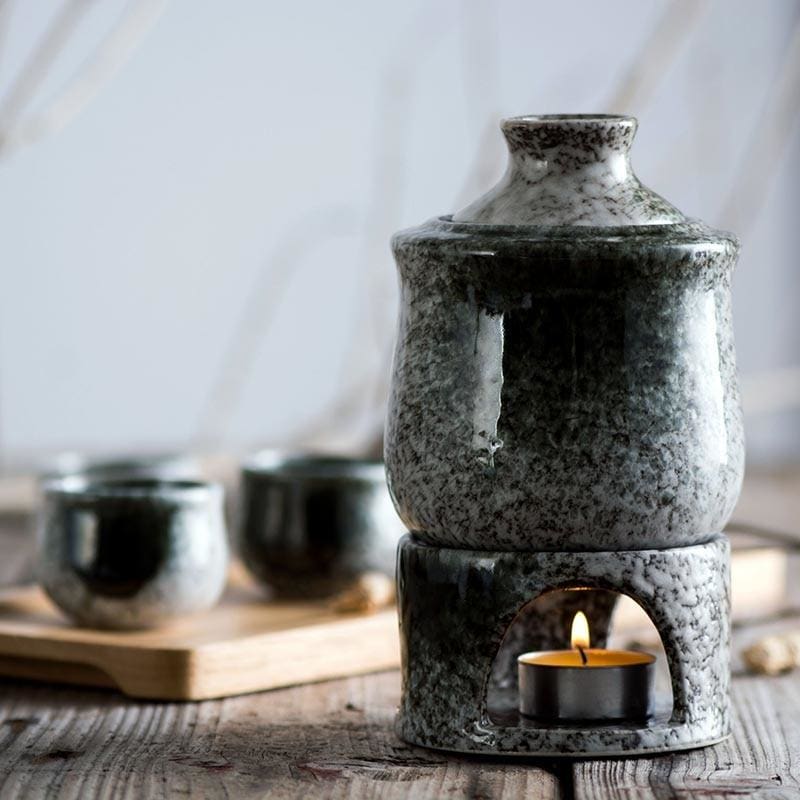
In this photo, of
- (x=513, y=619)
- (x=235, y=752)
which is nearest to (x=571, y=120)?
(x=513, y=619)

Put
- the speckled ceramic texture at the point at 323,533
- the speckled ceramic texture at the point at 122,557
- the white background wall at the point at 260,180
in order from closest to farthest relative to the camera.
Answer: the speckled ceramic texture at the point at 122,557
the speckled ceramic texture at the point at 323,533
the white background wall at the point at 260,180

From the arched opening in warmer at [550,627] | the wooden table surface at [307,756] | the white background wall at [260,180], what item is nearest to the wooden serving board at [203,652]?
the wooden table surface at [307,756]

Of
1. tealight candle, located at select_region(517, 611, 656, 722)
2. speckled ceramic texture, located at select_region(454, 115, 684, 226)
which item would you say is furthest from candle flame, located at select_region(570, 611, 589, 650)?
speckled ceramic texture, located at select_region(454, 115, 684, 226)

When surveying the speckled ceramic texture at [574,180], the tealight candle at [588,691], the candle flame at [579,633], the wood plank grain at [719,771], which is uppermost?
the speckled ceramic texture at [574,180]

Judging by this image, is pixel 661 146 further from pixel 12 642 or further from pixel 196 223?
pixel 12 642

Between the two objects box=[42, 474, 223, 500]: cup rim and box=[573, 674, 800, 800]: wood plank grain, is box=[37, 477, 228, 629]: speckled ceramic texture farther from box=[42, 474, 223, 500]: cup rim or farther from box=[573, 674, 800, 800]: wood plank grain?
box=[573, 674, 800, 800]: wood plank grain

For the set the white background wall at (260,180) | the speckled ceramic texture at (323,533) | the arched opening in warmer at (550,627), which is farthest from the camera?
the white background wall at (260,180)

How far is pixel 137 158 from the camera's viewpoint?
1.98 m

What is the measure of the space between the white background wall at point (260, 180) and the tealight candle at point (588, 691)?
3.80ft

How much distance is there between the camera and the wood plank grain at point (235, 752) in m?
0.70

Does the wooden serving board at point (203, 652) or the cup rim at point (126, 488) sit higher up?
the cup rim at point (126, 488)

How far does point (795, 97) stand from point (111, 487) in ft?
2.39

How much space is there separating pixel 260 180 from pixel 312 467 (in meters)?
0.92

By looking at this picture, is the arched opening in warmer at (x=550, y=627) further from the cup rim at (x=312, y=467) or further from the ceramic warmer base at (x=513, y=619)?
the cup rim at (x=312, y=467)
